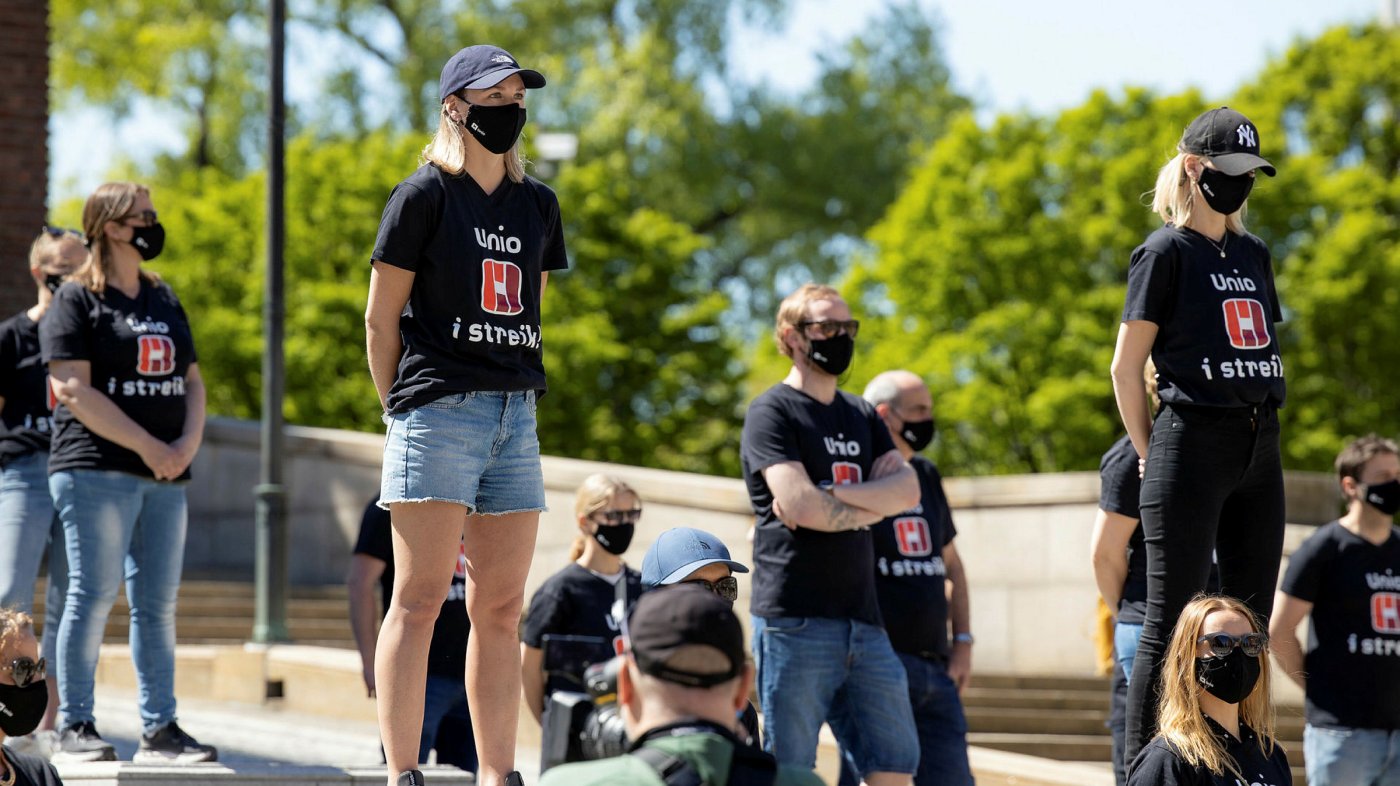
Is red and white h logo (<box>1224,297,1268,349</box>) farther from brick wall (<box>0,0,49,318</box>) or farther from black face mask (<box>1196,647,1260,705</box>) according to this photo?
brick wall (<box>0,0,49,318</box>)

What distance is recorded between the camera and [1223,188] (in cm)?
573

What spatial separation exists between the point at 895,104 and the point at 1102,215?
11004 mm

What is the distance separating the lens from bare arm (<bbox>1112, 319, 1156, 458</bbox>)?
5668 mm

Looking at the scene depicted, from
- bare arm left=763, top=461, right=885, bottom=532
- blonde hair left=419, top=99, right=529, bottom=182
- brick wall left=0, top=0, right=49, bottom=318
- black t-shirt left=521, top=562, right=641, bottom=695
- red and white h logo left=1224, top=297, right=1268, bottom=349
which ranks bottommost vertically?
black t-shirt left=521, top=562, right=641, bottom=695

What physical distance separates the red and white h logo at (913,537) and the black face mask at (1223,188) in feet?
7.61

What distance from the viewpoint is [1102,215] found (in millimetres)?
32406

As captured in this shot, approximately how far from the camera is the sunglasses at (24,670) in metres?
5.12

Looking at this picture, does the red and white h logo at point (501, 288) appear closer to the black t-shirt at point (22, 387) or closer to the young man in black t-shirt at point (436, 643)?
the young man in black t-shirt at point (436, 643)

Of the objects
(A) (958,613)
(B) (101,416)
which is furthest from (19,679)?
(A) (958,613)

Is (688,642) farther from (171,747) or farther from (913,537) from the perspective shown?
Result: (913,537)

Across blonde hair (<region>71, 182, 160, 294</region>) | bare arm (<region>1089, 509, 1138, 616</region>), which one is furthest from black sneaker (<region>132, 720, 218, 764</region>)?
bare arm (<region>1089, 509, 1138, 616</region>)

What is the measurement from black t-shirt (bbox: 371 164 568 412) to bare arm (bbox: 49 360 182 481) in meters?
1.83

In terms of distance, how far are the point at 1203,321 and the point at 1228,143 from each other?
21.7 inches

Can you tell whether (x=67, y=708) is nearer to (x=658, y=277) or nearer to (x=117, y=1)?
(x=658, y=277)
